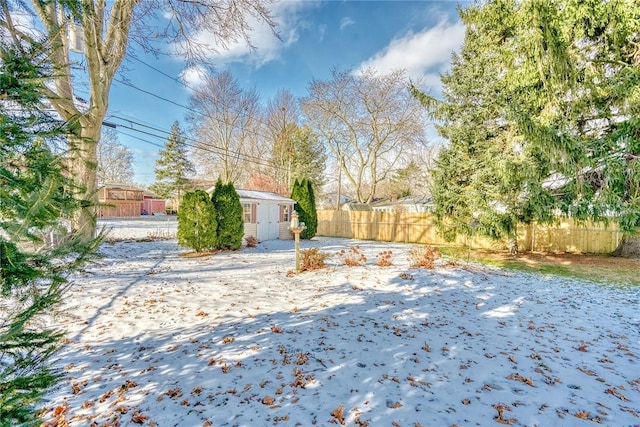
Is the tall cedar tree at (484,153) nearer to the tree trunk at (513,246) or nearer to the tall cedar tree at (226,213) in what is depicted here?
the tree trunk at (513,246)

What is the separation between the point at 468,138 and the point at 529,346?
8.85 m

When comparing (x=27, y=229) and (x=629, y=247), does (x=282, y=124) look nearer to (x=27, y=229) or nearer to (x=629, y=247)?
(x=629, y=247)

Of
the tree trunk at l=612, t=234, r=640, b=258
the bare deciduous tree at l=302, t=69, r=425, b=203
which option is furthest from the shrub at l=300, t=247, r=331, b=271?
the bare deciduous tree at l=302, t=69, r=425, b=203

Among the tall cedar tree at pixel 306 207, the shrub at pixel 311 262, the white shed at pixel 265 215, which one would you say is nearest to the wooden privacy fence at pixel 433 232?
the tall cedar tree at pixel 306 207

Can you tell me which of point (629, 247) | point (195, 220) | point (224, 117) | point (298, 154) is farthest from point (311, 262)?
point (298, 154)

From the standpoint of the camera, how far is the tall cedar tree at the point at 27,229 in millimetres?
1223

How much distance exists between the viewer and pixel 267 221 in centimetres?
1388

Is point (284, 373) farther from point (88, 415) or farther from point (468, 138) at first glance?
point (468, 138)

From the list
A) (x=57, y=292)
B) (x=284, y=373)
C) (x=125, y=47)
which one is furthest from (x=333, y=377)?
(x=125, y=47)

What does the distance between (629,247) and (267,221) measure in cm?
1350

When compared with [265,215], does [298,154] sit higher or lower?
higher

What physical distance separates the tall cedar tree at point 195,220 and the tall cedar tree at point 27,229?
794 cm

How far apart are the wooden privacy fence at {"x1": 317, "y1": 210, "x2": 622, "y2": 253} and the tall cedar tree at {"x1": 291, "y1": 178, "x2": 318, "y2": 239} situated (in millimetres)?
3244

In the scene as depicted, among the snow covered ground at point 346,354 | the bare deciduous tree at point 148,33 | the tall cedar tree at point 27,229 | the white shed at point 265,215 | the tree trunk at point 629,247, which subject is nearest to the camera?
the tall cedar tree at point 27,229
